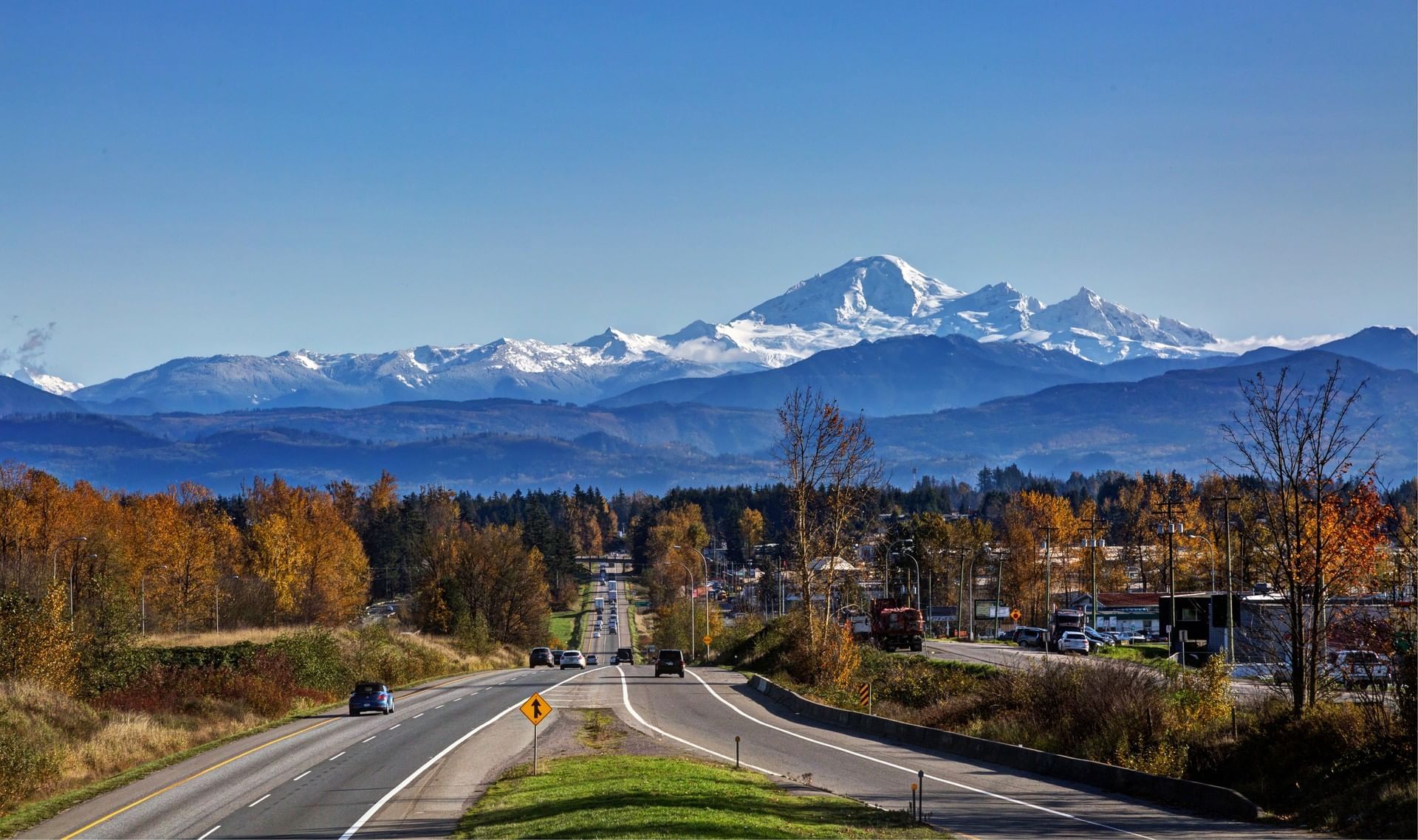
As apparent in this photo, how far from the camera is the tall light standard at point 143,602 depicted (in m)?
95.7

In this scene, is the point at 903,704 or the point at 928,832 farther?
the point at 903,704

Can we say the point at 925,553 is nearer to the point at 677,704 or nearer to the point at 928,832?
the point at 677,704

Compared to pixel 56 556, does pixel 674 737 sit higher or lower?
lower

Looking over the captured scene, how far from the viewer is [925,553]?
13012cm

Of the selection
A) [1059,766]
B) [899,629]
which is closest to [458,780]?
[1059,766]

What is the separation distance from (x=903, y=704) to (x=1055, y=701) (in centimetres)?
1511

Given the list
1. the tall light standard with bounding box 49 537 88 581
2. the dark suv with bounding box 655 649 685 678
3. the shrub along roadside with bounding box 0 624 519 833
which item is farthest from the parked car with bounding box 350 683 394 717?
the tall light standard with bounding box 49 537 88 581

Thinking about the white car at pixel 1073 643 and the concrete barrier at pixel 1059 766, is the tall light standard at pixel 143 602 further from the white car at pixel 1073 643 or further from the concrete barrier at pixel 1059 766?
the concrete barrier at pixel 1059 766

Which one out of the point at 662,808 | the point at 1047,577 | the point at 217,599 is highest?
the point at 1047,577

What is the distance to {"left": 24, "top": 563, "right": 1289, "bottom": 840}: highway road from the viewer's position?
26.1m

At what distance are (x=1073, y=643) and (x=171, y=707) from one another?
46367 millimetres

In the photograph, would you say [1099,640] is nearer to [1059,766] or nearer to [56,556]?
[1059,766]

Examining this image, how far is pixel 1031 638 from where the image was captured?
276 feet

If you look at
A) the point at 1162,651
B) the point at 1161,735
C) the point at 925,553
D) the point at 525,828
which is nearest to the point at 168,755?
the point at 525,828
